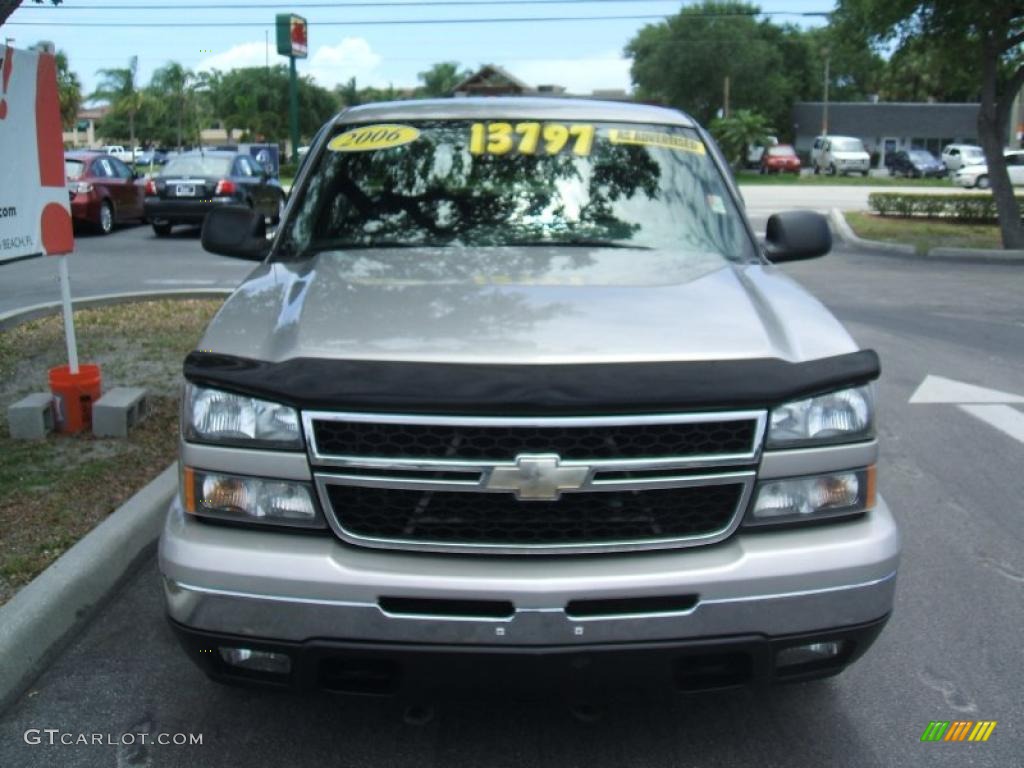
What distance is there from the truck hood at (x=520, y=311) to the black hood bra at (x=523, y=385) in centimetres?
5

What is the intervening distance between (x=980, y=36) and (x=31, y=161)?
16.3 metres

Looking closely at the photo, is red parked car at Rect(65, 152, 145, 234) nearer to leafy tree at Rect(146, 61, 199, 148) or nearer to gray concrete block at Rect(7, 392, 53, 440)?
gray concrete block at Rect(7, 392, 53, 440)

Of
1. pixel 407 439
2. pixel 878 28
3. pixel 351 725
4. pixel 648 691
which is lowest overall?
pixel 351 725

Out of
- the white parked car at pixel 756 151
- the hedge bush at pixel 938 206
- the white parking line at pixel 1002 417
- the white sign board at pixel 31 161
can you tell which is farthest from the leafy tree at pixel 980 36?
the white parked car at pixel 756 151

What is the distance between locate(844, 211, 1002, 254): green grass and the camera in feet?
58.1

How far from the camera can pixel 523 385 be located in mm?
2562

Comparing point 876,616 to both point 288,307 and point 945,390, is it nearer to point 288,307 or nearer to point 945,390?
point 288,307

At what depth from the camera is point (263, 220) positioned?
4.56 metres

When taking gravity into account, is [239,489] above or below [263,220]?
below

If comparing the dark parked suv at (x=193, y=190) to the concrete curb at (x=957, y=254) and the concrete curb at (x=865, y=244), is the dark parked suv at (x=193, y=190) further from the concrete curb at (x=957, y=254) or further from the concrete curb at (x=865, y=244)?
the concrete curb at (x=957, y=254)

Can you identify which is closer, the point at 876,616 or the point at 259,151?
the point at 876,616

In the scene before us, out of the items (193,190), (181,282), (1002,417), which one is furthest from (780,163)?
(1002,417)

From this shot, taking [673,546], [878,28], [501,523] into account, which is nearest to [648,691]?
[673,546]

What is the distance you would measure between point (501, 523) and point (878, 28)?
56.8ft
